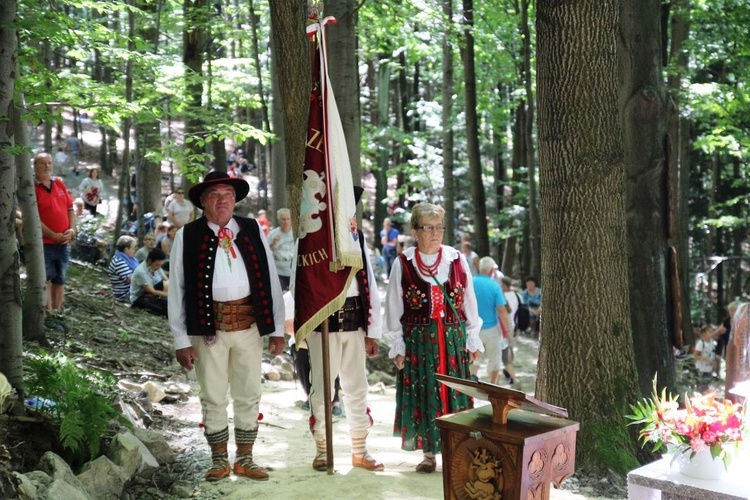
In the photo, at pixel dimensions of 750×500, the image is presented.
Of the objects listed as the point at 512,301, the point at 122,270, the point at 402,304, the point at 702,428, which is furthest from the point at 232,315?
the point at 512,301

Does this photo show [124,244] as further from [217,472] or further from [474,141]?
[474,141]

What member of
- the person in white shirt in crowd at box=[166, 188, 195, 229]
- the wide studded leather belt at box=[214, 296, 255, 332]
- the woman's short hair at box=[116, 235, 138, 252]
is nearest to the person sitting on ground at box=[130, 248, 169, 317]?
the woman's short hair at box=[116, 235, 138, 252]

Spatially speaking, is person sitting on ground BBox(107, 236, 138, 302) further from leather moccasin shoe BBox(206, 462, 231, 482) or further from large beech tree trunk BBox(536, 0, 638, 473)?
large beech tree trunk BBox(536, 0, 638, 473)

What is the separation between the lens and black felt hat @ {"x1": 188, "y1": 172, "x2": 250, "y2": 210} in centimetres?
577

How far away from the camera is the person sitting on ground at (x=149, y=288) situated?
11758mm

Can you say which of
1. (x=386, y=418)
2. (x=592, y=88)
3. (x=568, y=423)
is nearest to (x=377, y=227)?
(x=386, y=418)

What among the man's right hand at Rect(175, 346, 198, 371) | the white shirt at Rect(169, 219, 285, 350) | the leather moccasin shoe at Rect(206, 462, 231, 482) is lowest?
the leather moccasin shoe at Rect(206, 462, 231, 482)

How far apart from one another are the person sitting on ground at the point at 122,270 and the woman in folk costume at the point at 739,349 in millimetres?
8727

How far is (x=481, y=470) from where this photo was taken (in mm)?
3957

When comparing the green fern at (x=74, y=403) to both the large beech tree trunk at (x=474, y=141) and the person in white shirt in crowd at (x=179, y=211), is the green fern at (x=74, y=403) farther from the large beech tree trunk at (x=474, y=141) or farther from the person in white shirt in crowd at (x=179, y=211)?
the large beech tree trunk at (x=474, y=141)

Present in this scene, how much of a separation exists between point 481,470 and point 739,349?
254 cm

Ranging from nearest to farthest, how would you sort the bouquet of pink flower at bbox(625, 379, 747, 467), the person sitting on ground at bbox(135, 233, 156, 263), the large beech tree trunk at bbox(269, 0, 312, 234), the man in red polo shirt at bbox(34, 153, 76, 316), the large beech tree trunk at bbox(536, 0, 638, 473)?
the bouquet of pink flower at bbox(625, 379, 747, 467) < the large beech tree trunk at bbox(536, 0, 638, 473) < the large beech tree trunk at bbox(269, 0, 312, 234) < the man in red polo shirt at bbox(34, 153, 76, 316) < the person sitting on ground at bbox(135, 233, 156, 263)

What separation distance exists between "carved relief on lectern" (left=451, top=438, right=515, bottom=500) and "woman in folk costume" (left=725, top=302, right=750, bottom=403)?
2.30m

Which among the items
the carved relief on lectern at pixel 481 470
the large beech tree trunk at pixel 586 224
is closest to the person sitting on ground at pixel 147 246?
Result: the large beech tree trunk at pixel 586 224
